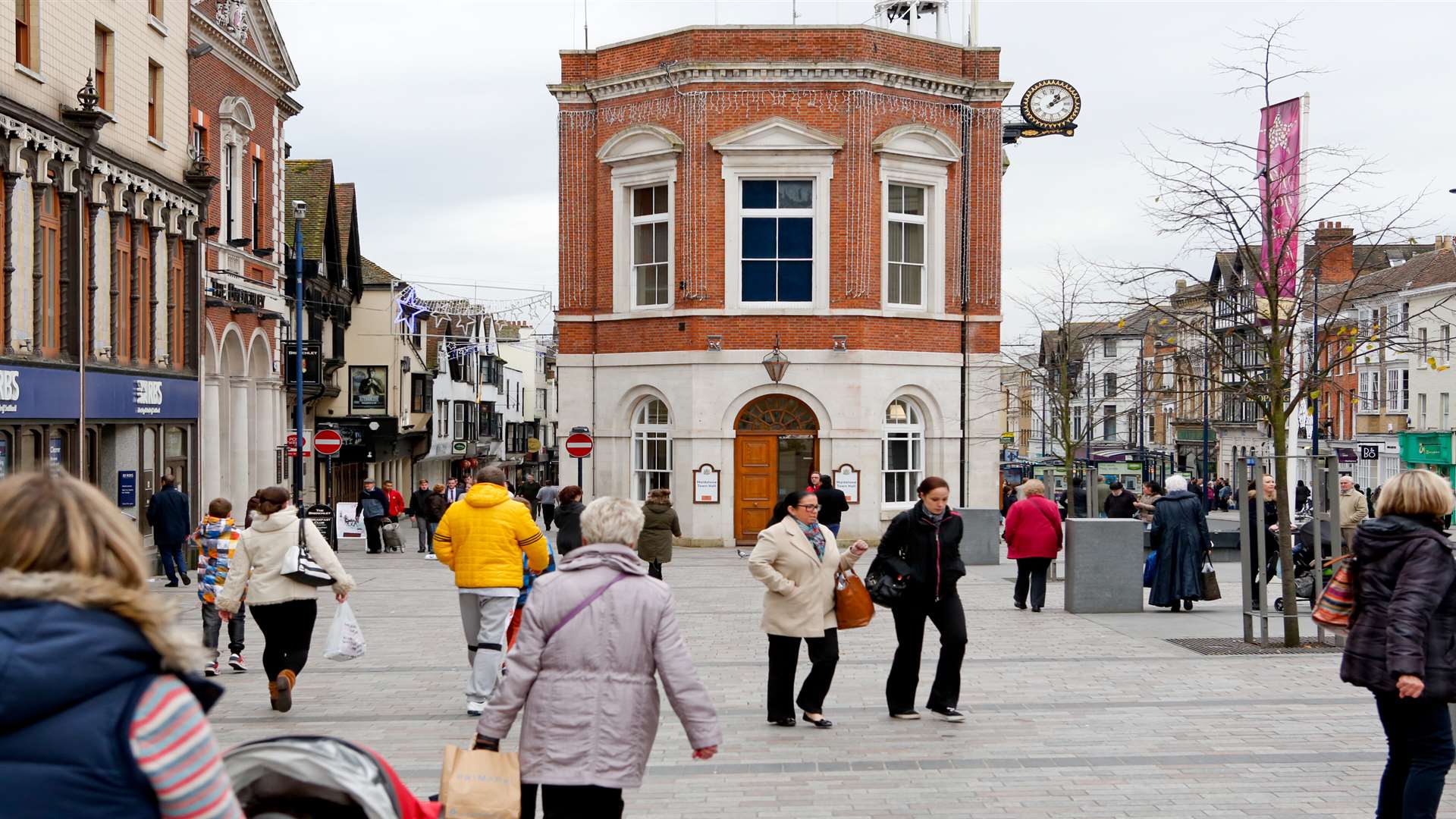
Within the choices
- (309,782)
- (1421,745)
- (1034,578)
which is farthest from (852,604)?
(1034,578)

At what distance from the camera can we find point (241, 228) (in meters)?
32.9

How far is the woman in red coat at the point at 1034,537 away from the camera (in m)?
17.8

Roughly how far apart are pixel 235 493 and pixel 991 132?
17.7 meters

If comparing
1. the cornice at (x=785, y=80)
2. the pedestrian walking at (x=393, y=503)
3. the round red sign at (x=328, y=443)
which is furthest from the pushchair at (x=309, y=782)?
the pedestrian walking at (x=393, y=503)

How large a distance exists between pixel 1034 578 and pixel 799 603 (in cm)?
861

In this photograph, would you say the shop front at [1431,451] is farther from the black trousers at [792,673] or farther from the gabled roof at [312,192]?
the black trousers at [792,673]

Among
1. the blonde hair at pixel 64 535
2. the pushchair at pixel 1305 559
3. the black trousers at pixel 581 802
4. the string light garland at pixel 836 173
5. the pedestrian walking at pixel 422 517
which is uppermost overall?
the string light garland at pixel 836 173

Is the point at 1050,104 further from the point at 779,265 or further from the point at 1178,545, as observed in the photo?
the point at 1178,545

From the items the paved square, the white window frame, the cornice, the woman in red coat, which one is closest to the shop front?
the cornice

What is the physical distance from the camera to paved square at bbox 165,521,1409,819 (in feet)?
26.6

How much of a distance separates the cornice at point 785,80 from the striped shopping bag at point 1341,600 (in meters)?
24.3

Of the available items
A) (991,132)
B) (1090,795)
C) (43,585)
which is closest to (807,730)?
(1090,795)

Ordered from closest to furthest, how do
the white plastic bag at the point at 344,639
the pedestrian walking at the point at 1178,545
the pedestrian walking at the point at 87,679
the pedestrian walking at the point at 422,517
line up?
the pedestrian walking at the point at 87,679 < the white plastic bag at the point at 344,639 < the pedestrian walking at the point at 1178,545 < the pedestrian walking at the point at 422,517

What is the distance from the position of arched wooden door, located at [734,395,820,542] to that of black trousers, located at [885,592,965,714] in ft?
66.7
